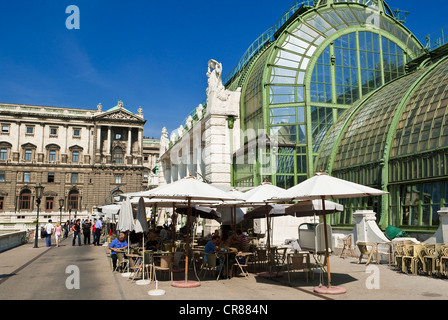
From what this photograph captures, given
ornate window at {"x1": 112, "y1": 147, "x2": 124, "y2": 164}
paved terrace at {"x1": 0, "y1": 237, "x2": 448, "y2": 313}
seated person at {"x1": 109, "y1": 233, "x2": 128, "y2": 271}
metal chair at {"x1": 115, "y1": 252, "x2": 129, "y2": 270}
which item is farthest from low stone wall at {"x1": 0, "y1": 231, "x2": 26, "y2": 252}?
ornate window at {"x1": 112, "y1": 147, "x2": 124, "y2": 164}

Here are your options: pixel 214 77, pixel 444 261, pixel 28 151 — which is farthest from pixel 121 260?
pixel 28 151

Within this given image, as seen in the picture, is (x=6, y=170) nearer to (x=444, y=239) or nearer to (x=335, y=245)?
(x=335, y=245)

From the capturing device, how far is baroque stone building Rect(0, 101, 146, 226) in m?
94.4

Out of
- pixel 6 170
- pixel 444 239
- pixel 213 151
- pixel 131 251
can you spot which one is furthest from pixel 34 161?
pixel 444 239

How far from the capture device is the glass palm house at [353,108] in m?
17.7

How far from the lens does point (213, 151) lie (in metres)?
26.9

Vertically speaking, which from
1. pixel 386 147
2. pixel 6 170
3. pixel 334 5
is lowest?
pixel 386 147

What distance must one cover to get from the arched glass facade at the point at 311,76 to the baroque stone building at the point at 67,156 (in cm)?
7241

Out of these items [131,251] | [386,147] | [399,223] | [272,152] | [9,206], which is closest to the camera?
[131,251]

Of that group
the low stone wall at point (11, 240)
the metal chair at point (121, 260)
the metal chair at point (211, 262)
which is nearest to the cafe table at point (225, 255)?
the metal chair at point (211, 262)

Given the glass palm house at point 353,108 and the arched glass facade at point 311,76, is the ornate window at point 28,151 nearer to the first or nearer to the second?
the glass palm house at point 353,108

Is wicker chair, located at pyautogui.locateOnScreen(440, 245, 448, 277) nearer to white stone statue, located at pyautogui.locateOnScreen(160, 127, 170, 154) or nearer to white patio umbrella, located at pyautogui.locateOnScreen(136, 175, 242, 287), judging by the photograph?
white patio umbrella, located at pyautogui.locateOnScreen(136, 175, 242, 287)

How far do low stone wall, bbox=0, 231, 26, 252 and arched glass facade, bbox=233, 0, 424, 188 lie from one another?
15.8m
